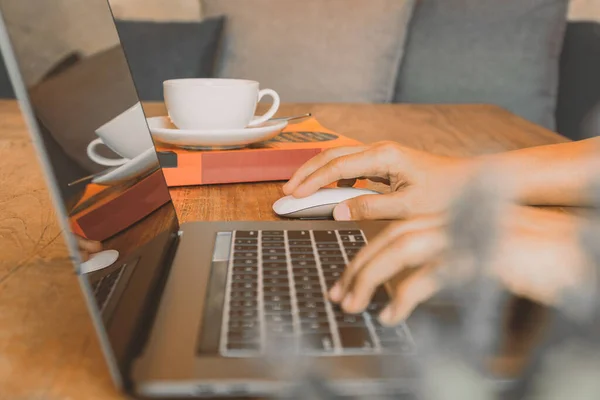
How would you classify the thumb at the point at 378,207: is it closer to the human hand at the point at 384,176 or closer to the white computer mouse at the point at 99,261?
the human hand at the point at 384,176

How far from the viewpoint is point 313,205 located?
602 mm

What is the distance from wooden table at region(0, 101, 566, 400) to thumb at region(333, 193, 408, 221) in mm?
99

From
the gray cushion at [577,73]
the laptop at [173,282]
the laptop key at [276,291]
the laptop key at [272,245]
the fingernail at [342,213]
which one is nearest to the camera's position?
the laptop at [173,282]

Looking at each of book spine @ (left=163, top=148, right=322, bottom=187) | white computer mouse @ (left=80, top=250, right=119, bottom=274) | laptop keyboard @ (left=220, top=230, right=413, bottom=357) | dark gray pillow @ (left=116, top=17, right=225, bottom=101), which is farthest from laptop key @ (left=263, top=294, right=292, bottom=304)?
dark gray pillow @ (left=116, top=17, right=225, bottom=101)

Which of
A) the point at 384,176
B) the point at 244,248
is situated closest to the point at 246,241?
the point at 244,248

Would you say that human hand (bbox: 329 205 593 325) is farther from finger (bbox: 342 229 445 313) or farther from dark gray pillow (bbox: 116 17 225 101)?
dark gray pillow (bbox: 116 17 225 101)

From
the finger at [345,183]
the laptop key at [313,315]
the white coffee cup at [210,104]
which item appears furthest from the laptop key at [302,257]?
the white coffee cup at [210,104]

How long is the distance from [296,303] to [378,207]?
229 millimetres

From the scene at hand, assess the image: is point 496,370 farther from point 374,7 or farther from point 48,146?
point 374,7

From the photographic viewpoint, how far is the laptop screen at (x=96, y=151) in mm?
293

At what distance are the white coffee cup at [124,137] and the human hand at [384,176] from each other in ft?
0.59

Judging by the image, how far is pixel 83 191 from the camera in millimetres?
347

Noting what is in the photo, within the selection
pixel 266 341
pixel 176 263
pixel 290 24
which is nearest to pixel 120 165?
pixel 176 263

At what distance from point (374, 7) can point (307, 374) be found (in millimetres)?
1681
